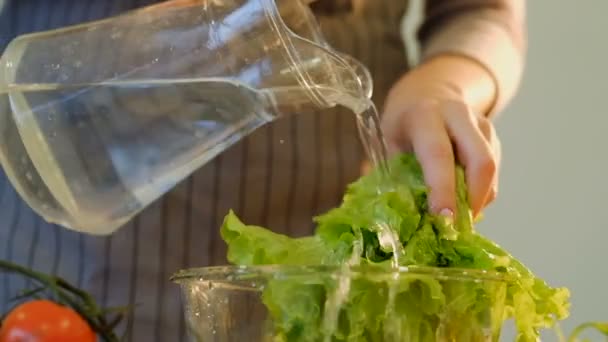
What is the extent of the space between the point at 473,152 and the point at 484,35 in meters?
0.26

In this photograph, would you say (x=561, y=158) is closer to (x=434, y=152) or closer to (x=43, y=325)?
(x=434, y=152)

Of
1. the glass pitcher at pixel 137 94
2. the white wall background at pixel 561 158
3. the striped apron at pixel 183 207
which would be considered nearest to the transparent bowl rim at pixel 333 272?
the glass pitcher at pixel 137 94

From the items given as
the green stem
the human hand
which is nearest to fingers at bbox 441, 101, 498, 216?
the human hand

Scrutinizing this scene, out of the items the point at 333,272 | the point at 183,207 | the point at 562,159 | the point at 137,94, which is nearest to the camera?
the point at 333,272

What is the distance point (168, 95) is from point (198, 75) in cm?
2

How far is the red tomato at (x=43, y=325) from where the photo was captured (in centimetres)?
45

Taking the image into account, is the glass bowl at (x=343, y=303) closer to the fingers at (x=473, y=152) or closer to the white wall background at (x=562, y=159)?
the fingers at (x=473, y=152)

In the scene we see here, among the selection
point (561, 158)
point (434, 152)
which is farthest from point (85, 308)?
point (561, 158)

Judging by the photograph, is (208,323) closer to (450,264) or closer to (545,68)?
(450,264)

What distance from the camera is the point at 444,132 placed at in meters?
0.64

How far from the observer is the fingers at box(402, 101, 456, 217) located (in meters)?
0.57

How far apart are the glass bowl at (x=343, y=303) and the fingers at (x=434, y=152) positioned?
0.36 feet

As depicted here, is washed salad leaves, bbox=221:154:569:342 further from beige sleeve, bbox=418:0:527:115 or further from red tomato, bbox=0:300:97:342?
beige sleeve, bbox=418:0:527:115

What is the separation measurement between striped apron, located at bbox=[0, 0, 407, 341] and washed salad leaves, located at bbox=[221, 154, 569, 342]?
0.21 m
